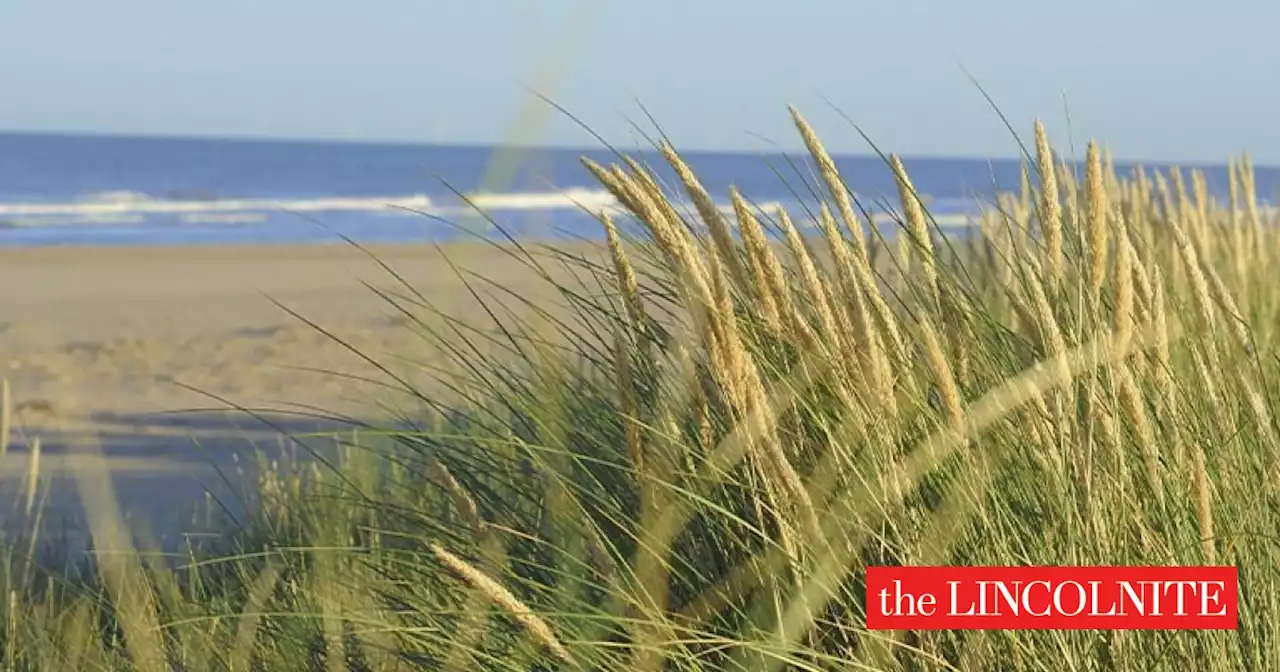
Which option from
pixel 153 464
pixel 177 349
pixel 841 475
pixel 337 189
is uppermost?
pixel 841 475

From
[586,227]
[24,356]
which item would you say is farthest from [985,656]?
[586,227]

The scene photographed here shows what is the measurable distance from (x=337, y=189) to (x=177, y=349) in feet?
118

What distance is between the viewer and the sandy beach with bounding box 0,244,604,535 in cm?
595

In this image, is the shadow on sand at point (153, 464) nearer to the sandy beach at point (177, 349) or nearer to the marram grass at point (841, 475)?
the sandy beach at point (177, 349)

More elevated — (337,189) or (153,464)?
(153,464)

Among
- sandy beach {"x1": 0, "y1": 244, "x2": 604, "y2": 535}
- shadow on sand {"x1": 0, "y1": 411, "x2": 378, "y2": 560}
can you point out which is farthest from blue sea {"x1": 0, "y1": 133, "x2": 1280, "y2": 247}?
shadow on sand {"x1": 0, "y1": 411, "x2": 378, "y2": 560}

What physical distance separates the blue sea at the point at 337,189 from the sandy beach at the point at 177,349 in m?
0.23

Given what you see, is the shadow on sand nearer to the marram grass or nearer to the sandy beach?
the sandy beach

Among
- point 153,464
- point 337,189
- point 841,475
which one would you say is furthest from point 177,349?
point 337,189

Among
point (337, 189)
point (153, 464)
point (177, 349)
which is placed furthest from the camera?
point (337, 189)

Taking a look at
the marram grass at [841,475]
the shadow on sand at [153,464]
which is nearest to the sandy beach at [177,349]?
the shadow on sand at [153,464]

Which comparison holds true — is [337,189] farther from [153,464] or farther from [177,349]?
[153,464]

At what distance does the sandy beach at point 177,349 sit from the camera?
5.95 m

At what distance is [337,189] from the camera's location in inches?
1783
